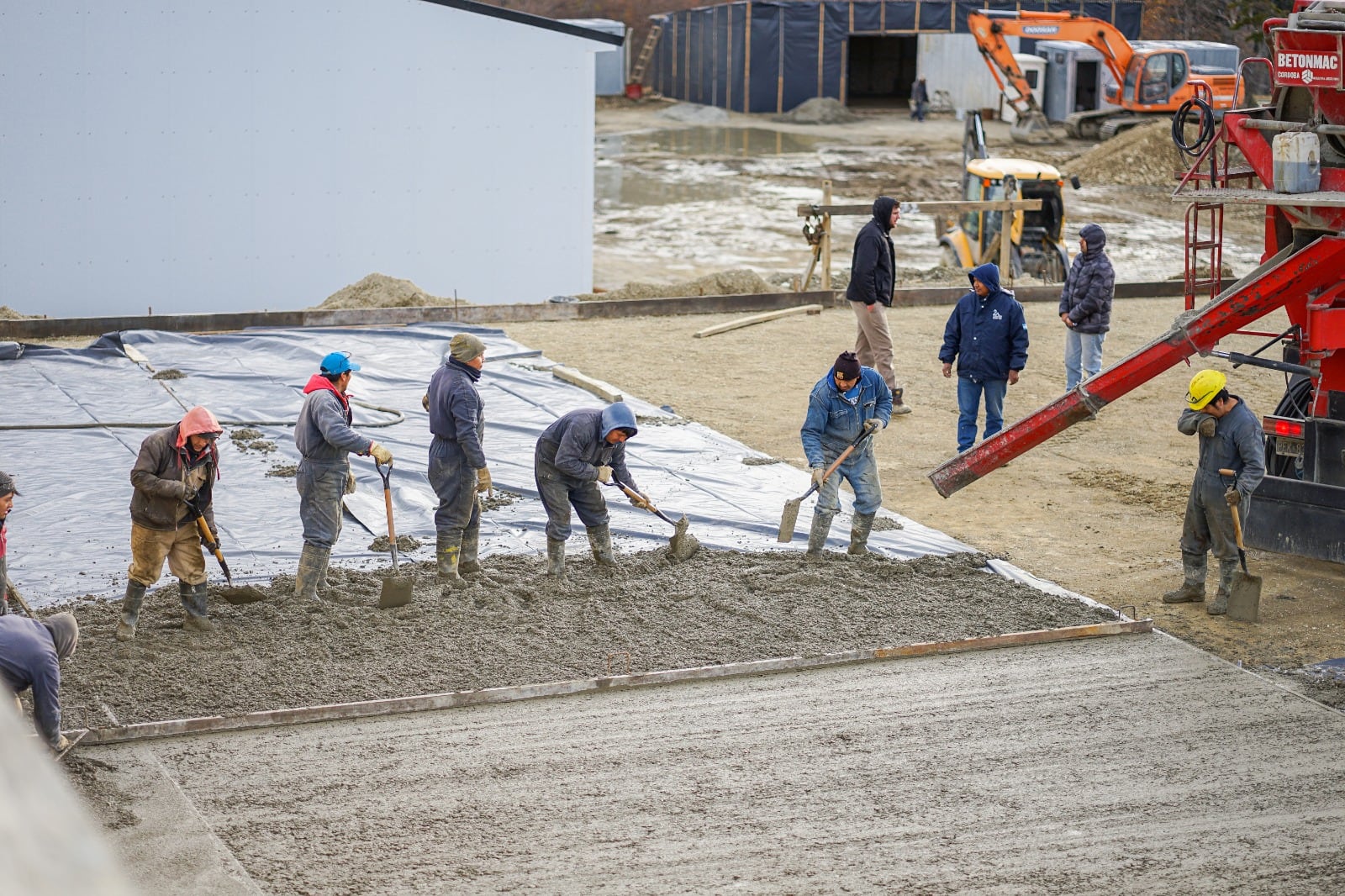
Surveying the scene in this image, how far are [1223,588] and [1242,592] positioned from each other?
0.21 metres

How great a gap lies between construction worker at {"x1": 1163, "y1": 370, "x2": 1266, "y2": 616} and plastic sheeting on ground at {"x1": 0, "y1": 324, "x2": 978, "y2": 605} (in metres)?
1.55

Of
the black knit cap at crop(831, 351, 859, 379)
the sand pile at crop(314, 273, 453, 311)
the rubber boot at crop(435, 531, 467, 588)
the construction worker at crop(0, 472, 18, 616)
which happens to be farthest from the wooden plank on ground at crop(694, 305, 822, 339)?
the construction worker at crop(0, 472, 18, 616)

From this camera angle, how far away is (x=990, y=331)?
11.0 metres

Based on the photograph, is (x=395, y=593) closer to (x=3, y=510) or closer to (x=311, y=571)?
(x=311, y=571)

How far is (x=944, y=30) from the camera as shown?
147 feet

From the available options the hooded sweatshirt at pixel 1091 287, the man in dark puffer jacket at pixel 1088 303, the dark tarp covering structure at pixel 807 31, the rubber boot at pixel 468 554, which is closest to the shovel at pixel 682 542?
the rubber boot at pixel 468 554

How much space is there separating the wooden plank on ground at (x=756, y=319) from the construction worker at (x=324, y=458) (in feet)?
29.7

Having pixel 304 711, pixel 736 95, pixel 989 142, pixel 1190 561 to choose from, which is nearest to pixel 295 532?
pixel 304 711

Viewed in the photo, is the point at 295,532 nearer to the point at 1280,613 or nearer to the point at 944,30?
the point at 1280,613

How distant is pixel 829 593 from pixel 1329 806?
3216 mm

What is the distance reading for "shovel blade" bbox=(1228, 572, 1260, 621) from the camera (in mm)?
8227

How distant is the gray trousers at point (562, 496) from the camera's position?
8367mm

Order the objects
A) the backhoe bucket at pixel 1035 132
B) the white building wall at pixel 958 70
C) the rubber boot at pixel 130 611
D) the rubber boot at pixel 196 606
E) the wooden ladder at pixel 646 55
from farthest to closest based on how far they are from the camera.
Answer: the wooden ladder at pixel 646 55 → the white building wall at pixel 958 70 → the backhoe bucket at pixel 1035 132 → the rubber boot at pixel 196 606 → the rubber boot at pixel 130 611

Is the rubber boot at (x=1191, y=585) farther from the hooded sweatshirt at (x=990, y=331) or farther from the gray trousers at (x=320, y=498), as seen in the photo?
the gray trousers at (x=320, y=498)
